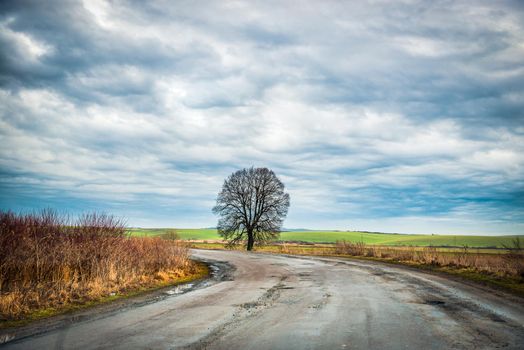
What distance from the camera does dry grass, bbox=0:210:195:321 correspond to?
10.3 meters

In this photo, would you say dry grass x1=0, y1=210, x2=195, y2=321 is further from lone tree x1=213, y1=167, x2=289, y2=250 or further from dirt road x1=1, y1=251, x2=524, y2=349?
lone tree x1=213, y1=167, x2=289, y2=250

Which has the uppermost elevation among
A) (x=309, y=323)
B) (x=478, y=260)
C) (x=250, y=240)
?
(x=250, y=240)

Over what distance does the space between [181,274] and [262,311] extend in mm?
10665

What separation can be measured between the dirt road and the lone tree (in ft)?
128

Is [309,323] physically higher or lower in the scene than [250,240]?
lower

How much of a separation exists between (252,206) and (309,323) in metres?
44.5

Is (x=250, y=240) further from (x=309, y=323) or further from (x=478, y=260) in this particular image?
(x=309, y=323)

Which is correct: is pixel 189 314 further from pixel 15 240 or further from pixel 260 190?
pixel 260 190

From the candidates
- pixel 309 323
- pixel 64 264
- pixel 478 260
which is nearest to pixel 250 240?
pixel 478 260

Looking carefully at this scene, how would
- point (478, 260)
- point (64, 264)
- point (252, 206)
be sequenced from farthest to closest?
point (252, 206) < point (478, 260) < point (64, 264)

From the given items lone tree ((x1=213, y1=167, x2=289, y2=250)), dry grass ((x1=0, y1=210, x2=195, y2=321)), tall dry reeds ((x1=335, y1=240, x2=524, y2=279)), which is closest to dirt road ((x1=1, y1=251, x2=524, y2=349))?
dry grass ((x1=0, y1=210, x2=195, y2=321))

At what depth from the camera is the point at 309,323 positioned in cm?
758

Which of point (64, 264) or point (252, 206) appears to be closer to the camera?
point (64, 264)

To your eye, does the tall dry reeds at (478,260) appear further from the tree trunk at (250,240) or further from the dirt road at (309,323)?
the tree trunk at (250,240)
